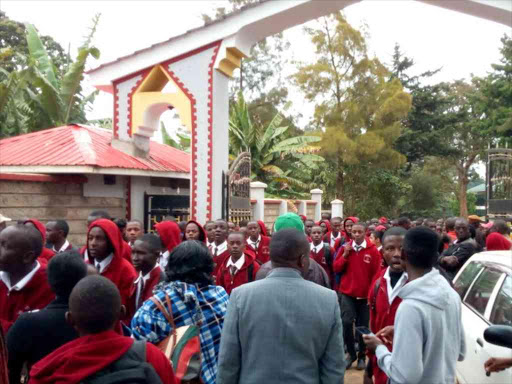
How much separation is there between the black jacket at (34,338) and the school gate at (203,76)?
32.4 ft

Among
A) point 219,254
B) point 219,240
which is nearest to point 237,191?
point 219,240

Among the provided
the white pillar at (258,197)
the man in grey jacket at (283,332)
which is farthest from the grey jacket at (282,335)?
the white pillar at (258,197)

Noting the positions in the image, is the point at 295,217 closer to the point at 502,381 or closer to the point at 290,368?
the point at 502,381

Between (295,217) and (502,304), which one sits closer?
(502,304)

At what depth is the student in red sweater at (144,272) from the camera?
4848 mm

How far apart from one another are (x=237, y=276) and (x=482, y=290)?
2.48 m

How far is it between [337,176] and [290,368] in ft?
90.6

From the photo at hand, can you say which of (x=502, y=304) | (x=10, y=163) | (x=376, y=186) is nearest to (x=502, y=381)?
(x=502, y=304)

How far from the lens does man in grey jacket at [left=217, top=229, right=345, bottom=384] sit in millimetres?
3027

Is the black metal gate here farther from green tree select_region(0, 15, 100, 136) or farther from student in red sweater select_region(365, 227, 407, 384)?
student in red sweater select_region(365, 227, 407, 384)

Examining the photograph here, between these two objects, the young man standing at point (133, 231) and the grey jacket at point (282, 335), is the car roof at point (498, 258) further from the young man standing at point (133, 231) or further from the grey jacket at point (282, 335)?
the young man standing at point (133, 231)

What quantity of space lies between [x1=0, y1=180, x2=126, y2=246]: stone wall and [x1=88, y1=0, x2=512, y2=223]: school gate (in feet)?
5.53

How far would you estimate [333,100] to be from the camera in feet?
95.1

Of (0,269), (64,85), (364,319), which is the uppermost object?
(64,85)
